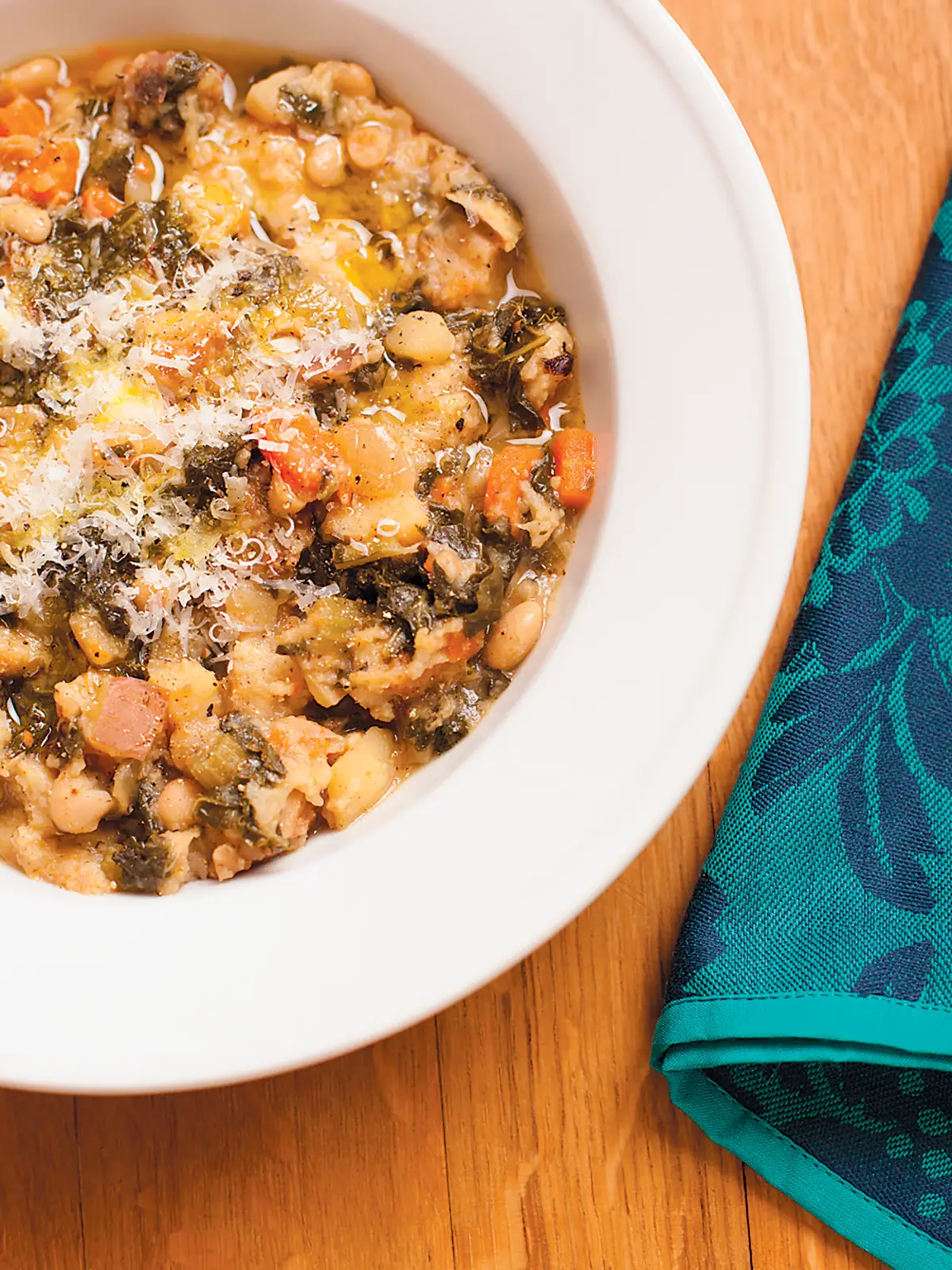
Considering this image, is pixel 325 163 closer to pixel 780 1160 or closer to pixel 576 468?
pixel 576 468

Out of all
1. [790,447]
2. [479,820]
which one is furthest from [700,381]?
[479,820]

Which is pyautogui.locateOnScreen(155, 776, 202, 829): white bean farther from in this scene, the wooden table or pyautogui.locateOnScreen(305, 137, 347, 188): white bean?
pyautogui.locateOnScreen(305, 137, 347, 188): white bean

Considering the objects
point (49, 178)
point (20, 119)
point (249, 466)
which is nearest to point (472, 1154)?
point (249, 466)

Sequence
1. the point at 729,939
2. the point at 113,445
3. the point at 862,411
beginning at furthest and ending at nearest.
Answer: the point at 862,411, the point at 729,939, the point at 113,445

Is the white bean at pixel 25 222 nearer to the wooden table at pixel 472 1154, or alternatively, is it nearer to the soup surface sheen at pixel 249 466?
the soup surface sheen at pixel 249 466

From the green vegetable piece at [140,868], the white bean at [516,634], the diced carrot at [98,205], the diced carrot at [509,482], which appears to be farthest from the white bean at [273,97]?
the green vegetable piece at [140,868]

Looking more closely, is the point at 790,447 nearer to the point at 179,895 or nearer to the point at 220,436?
the point at 220,436

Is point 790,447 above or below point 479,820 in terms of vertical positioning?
above
